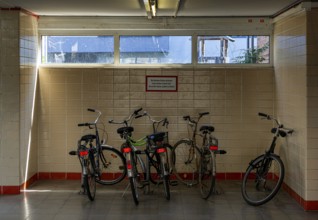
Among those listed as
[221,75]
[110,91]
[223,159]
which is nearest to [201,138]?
[223,159]

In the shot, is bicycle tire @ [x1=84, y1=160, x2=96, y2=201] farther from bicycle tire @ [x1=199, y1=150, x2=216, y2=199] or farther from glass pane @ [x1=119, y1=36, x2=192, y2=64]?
glass pane @ [x1=119, y1=36, x2=192, y2=64]

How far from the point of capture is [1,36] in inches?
238

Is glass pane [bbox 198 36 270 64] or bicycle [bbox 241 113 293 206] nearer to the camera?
bicycle [bbox 241 113 293 206]

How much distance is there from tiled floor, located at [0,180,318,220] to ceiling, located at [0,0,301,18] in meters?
2.48

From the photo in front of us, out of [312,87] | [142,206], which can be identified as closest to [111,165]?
[142,206]

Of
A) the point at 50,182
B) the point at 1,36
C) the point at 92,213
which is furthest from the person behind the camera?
the point at 50,182

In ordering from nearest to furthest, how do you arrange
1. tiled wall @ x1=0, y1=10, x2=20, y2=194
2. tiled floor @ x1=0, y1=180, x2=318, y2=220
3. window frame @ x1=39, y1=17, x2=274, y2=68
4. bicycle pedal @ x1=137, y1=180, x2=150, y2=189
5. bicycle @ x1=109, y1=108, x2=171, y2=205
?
1. tiled floor @ x1=0, y1=180, x2=318, y2=220
2. bicycle @ x1=109, y1=108, x2=171, y2=205
3. tiled wall @ x1=0, y1=10, x2=20, y2=194
4. bicycle pedal @ x1=137, y1=180, x2=150, y2=189
5. window frame @ x1=39, y1=17, x2=274, y2=68

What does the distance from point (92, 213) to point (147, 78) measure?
7.94 ft

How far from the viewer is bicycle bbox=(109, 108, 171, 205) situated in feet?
18.8

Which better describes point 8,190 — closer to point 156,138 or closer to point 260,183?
point 156,138

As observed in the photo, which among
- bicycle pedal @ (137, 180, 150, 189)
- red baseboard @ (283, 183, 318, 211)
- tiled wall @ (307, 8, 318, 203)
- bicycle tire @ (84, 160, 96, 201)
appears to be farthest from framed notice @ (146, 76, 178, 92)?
red baseboard @ (283, 183, 318, 211)

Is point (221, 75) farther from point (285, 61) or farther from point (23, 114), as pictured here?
point (23, 114)

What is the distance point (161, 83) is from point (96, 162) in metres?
1.55

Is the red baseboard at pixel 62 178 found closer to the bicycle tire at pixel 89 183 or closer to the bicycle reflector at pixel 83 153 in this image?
the bicycle tire at pixel 89 183
